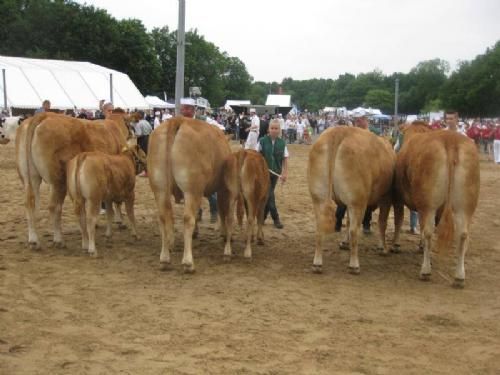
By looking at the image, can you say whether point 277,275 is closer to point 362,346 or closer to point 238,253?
point 238,253

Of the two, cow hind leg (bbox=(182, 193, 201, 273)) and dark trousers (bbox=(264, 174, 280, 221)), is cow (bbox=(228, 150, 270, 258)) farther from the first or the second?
dark trousers (bbox=(264, 174, 280, 221))

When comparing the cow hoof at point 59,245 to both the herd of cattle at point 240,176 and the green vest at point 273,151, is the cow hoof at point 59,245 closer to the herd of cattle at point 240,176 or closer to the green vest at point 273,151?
the herd of cattle at point 240,176

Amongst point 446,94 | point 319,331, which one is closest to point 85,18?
point 446,94

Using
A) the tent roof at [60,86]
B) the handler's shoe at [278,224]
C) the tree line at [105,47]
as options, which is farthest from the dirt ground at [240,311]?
the tree line at [105,47]

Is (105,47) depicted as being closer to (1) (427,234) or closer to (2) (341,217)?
(2) (341,217)

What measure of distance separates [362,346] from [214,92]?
283ft

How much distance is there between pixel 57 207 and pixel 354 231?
403 cm

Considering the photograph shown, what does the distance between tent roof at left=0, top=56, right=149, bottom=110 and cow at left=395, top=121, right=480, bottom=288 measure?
85.5ft

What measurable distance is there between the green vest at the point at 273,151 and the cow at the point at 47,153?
270cm

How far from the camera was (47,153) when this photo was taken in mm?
7703

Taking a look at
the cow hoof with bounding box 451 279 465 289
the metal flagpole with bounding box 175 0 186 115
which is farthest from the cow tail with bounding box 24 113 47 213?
the cow hoof with bounding box 451 279 465 289

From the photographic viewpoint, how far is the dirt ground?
441 centimetres

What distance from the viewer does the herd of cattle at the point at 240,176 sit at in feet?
22.1

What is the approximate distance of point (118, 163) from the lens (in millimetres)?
8023
